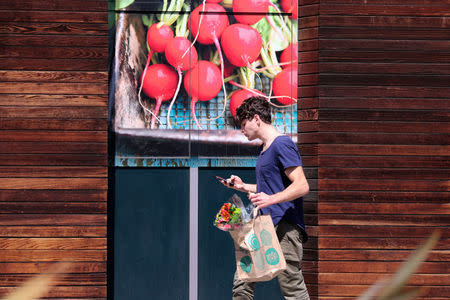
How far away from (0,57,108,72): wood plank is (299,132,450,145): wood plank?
1923 mm

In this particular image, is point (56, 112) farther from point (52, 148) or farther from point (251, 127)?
point (251, 127)

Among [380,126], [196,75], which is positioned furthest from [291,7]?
[380,126]

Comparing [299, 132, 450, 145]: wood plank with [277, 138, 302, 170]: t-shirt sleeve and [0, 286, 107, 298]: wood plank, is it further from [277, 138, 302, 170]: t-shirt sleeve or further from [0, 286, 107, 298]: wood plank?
[0, 286, 107, 298]: wood plank

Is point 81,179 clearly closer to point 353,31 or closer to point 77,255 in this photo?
point 77,255

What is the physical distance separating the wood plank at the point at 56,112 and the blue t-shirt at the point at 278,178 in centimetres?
183

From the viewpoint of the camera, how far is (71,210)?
4.59 metres

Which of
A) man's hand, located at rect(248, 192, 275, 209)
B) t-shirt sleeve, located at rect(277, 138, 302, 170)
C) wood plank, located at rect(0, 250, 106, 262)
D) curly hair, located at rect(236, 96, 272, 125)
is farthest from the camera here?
wood plank, located at rect(0, 250, 106, 262)

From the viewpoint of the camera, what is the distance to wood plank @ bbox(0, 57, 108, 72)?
4.57 meters

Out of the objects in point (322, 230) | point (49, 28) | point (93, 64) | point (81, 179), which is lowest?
point (322, 230)

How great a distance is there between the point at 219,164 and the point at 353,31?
5.31ft

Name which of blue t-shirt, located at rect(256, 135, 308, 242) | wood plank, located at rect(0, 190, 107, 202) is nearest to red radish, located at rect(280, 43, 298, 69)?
blue t-shirt, located at rect(256, 135, 308, 242)

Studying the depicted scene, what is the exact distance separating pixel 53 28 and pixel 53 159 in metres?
1.09

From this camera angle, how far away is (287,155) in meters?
3.18

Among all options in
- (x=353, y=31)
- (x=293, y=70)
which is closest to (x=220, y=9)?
(x=293, y=70)
